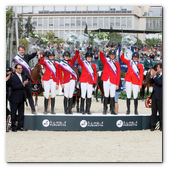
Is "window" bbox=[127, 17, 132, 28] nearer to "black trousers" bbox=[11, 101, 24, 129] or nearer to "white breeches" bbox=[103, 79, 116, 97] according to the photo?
"white breeches" bbox=[103, 79, 116, 97]

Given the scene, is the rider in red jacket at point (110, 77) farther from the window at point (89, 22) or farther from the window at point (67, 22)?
the window at point (89, 22)

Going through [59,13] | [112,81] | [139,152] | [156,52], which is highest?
[59,13]

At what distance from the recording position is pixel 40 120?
29.4ft

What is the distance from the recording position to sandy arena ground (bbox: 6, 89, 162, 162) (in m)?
6.27

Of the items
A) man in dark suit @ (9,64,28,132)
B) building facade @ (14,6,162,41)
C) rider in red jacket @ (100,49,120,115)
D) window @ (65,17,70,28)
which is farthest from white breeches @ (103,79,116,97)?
window @ (65,17,70,28)

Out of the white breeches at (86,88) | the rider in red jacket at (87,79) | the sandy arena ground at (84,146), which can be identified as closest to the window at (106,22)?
the rider in red jacket at (87,79)

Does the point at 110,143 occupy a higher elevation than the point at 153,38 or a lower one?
lower

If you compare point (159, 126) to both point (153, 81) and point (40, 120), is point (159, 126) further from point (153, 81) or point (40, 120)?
point (40, 120)

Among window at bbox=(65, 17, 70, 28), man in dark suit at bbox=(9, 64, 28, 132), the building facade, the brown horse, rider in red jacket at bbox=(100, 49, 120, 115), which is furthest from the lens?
window at bbox=(65, 17, 70, 28)

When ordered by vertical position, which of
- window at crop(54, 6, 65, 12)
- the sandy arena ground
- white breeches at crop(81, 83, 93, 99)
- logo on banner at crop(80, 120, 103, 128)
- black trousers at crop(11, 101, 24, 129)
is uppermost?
window at crop(54, 6, 65, 12)

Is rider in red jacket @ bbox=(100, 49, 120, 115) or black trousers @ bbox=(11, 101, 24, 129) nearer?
black trousers @ bbox=(11, 101, 24, 129)

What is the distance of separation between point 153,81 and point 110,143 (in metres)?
2.37

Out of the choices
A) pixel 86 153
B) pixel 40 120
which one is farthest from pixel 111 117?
pixel 86 153

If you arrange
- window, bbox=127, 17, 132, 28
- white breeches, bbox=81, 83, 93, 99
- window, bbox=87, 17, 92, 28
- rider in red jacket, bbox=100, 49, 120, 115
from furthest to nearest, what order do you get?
window, bbox=87, 17, 92, 28, window, bbox=127, 17, 132, 28, white breeches, bbox=81, 83, 93, 99, rider in red jacket, bbox=100, 49, 120, 115
